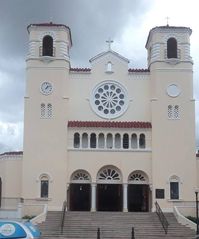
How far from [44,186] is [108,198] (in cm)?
596

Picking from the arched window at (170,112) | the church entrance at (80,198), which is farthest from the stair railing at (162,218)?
the arched window at (170,112)

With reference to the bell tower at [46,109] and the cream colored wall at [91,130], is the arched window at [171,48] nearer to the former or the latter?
the cream colored wall at [91,130]

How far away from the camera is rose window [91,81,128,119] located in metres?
44.7

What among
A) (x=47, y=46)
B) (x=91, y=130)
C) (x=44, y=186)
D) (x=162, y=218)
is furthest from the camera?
(x=47, y=46)

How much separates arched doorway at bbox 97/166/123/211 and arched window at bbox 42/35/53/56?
1019 centimetres

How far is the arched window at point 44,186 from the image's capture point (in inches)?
1676

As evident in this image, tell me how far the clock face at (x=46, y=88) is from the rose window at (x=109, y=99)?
3.55 meters

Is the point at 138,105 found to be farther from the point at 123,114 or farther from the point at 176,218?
the point at 176,218

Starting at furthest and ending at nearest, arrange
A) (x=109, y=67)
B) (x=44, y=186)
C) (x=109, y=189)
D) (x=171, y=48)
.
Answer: (x=109, y=189) → (x=109, y=67) → (x=171, y=48) → (x=44, y=186)

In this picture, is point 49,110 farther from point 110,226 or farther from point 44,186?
point 110,226

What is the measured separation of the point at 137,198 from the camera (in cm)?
4550

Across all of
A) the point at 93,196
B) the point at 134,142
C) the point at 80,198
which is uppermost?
the point at 134,142

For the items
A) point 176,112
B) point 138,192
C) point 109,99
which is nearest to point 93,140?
point 109,99

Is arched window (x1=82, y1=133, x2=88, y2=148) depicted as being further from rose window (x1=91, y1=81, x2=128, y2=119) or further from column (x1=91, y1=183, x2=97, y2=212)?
column (x1=91, y1=183, x2=97, y2=212)
